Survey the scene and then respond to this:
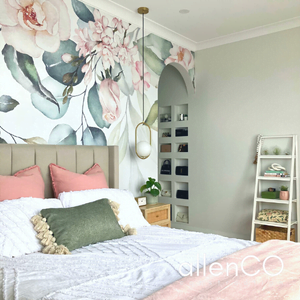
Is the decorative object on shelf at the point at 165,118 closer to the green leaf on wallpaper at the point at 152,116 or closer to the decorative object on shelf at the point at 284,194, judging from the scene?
the green leaf on wallpaper at the point at 152,116

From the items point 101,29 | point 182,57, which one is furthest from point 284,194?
point 101,29

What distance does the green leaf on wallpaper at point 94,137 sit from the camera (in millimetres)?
3135

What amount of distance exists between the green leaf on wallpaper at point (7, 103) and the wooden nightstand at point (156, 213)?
1595 millimetres

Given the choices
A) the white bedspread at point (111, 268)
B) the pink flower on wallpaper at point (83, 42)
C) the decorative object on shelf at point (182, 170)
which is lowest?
the white bedspread at point (111, 268)

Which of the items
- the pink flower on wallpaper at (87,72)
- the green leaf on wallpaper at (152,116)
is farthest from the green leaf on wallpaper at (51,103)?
the green leaf on wallpaper at (152,116)

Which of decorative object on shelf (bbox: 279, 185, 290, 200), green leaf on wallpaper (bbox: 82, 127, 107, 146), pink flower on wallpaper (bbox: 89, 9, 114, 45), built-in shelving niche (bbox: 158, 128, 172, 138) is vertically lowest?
decorative object on shelf (bbox: 279, 185, 290, 200)

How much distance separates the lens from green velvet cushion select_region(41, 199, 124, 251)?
198 centimetres

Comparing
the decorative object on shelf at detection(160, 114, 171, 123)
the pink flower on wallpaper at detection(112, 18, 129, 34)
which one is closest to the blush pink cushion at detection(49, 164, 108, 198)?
the pink flower on wallpaper at detection(112, 18, 129, 34)

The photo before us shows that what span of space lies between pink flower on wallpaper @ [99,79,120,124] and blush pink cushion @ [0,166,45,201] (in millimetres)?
1051

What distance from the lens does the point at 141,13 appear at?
357 centimetres

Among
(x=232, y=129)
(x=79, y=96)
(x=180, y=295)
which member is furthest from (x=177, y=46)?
(x=180, y=295)

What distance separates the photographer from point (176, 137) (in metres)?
4.90

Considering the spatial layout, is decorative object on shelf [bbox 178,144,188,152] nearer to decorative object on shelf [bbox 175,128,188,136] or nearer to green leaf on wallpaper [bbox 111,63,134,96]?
decorative object on shelf [bbox 175,128,188,136]

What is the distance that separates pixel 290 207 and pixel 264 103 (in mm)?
1338
